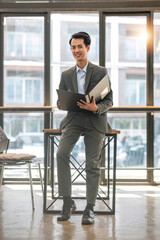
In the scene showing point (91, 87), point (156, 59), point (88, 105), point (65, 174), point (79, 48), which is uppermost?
point (156, 59)

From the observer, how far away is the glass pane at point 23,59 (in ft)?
16.6

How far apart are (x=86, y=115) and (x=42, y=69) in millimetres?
2143

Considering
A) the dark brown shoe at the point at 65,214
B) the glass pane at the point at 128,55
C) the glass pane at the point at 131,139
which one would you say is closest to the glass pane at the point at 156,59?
the glass pane at the point at 128,55

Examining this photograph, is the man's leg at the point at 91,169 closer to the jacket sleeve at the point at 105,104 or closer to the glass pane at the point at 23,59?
the jacket sleeve at the point at 105,104

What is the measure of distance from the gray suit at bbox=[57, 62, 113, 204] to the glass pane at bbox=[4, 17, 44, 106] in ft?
6.23

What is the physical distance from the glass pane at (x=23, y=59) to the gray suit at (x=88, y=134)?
1899 mm

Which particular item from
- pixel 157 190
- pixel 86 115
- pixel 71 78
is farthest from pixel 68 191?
pixel 157 190

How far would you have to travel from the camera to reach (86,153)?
10.1ft

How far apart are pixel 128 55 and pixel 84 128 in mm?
2184

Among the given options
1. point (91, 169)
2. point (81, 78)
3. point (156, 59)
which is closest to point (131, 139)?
point (156, 59)

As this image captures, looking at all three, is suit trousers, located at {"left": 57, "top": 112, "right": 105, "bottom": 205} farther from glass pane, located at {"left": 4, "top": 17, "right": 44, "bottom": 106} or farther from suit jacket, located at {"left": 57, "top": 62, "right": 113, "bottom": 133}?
glass pane, located at {"left": 4, "top": 17, "right": 44, "bottom": 106}

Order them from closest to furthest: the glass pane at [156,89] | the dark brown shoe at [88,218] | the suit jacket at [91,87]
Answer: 1. the dark brown shoe at [88,218]
2. the suit jacket at [91,87]
3. the glass pane at [156,89]

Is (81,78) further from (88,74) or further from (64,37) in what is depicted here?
(64,37)

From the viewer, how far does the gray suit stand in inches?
118
